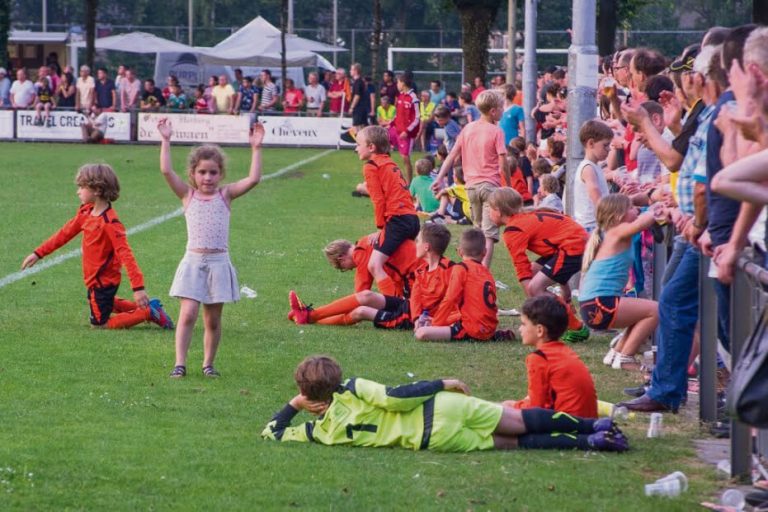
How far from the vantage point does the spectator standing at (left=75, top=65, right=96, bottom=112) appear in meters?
39.8

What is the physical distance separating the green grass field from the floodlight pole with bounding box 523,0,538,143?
10596mm

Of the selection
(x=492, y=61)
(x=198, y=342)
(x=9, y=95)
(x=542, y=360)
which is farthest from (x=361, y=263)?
(x=492, y=61)

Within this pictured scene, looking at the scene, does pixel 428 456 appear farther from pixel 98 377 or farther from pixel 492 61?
pixel 492 61

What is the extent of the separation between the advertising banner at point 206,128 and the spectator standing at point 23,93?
12.8 ft

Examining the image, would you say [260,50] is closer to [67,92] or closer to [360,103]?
[67,92]

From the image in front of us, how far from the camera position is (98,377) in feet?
29.8

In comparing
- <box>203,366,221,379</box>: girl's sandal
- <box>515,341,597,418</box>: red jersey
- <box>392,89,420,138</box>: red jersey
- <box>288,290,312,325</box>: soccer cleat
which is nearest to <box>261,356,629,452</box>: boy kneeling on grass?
<box>515,341,597,418</box>: red jersey

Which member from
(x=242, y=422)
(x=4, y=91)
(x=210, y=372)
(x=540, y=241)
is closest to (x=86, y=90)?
(x=4, y=91)

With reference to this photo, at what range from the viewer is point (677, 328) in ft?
25.9

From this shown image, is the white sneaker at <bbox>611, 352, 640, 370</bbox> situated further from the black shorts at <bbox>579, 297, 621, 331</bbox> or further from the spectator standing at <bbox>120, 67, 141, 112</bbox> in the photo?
the spectator standing at <bbox>120, 67, 141, 112</bbox>

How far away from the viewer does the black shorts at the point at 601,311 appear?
9.66 m

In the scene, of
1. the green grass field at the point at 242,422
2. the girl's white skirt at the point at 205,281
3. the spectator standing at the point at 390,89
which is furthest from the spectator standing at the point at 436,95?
the girl's white skirt at the point at 205,281

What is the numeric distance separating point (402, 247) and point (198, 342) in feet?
7.64

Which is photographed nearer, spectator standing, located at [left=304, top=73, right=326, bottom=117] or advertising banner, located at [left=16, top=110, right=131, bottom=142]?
advertising banner, located at [left=16, top=110, right=131, bottom=142]
